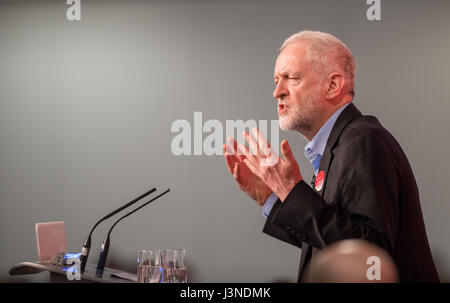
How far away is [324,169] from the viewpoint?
1.44 metres

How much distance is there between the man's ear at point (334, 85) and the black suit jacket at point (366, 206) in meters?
0.29

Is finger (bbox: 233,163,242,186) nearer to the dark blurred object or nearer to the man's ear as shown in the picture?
the dark blurred object

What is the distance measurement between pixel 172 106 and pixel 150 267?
98.8 inches

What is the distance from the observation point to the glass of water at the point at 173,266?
1889 mm

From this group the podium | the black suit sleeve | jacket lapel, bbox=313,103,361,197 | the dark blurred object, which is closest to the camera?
the dark blurred object

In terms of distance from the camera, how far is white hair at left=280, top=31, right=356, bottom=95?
1.66 m

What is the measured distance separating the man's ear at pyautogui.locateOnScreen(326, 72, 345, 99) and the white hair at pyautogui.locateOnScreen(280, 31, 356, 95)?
2cm

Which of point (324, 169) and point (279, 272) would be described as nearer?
point (324, 169)

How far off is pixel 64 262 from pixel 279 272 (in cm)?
218

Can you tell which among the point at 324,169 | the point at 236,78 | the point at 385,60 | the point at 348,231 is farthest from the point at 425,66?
the point at 348,231

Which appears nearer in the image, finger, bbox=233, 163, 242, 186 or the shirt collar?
finger, bbox=233, 163, 242, 186
